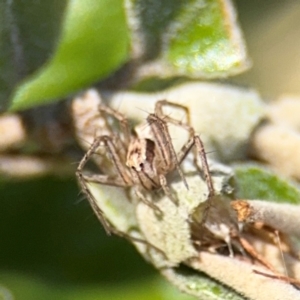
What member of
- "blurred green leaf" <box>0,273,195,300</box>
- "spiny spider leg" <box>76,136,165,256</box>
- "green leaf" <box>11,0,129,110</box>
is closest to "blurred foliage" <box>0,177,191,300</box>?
"blurred green leaf" <box>0,273,195,300</box>

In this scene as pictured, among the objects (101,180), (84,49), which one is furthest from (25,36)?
(101,180)

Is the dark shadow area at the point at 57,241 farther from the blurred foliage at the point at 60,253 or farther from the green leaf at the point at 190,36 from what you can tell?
the green leaf at the point at 190,36

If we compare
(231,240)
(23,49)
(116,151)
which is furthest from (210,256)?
(23,49)

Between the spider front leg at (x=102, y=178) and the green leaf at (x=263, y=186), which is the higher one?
the spider front leg at (x=102, y=178)

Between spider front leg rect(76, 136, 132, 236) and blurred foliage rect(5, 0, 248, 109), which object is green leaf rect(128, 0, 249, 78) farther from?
spider front leg rect(76, 136, 132, 236)

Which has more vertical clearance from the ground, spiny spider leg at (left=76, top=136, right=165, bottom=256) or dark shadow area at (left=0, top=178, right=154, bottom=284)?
spiny spider leg at (left=76, top=136, right=165, bottom=256)

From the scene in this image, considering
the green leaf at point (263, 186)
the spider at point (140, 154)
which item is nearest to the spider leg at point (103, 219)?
the spider at point (140, 154)

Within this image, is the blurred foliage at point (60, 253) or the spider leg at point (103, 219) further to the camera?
the blurred foliage at point (60, 253)
